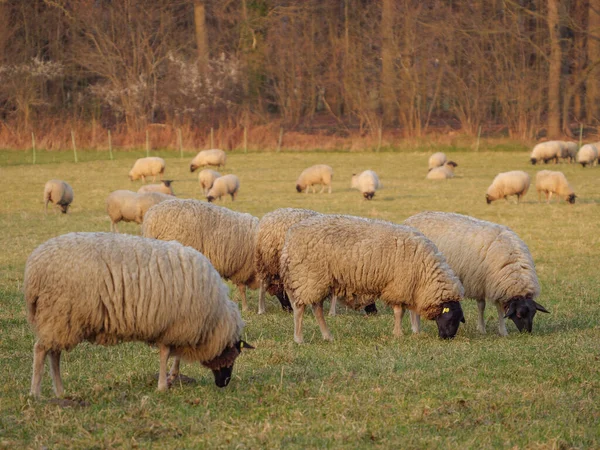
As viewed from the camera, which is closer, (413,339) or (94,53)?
(413,339)

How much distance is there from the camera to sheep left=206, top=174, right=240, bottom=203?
24609 mm

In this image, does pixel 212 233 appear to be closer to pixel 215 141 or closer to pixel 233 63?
pixel 215 141

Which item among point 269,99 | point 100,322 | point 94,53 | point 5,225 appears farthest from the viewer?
point 269,99

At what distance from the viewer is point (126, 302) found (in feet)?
21.2

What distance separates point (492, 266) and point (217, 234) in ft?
12.2

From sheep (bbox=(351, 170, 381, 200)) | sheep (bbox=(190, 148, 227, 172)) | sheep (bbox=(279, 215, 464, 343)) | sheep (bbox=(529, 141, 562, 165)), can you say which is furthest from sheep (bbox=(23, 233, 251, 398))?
sheep (bbox=(529, 141, 562, 165))

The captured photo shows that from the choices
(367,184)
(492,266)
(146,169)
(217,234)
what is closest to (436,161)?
(367,184)

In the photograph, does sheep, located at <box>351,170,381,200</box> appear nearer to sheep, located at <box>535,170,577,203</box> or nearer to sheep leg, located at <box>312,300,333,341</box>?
sheep, located at <box>535,170,577,203</box>

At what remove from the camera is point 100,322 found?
21.1ft

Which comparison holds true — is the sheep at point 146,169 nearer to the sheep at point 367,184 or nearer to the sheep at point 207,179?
the sheep at point 207,179

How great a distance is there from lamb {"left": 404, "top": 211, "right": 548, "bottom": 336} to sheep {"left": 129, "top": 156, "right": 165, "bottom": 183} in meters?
21.9

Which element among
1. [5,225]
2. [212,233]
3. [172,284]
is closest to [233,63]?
[5,225]

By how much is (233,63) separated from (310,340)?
45933 millimetres

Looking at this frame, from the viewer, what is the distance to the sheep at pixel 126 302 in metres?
6.39
